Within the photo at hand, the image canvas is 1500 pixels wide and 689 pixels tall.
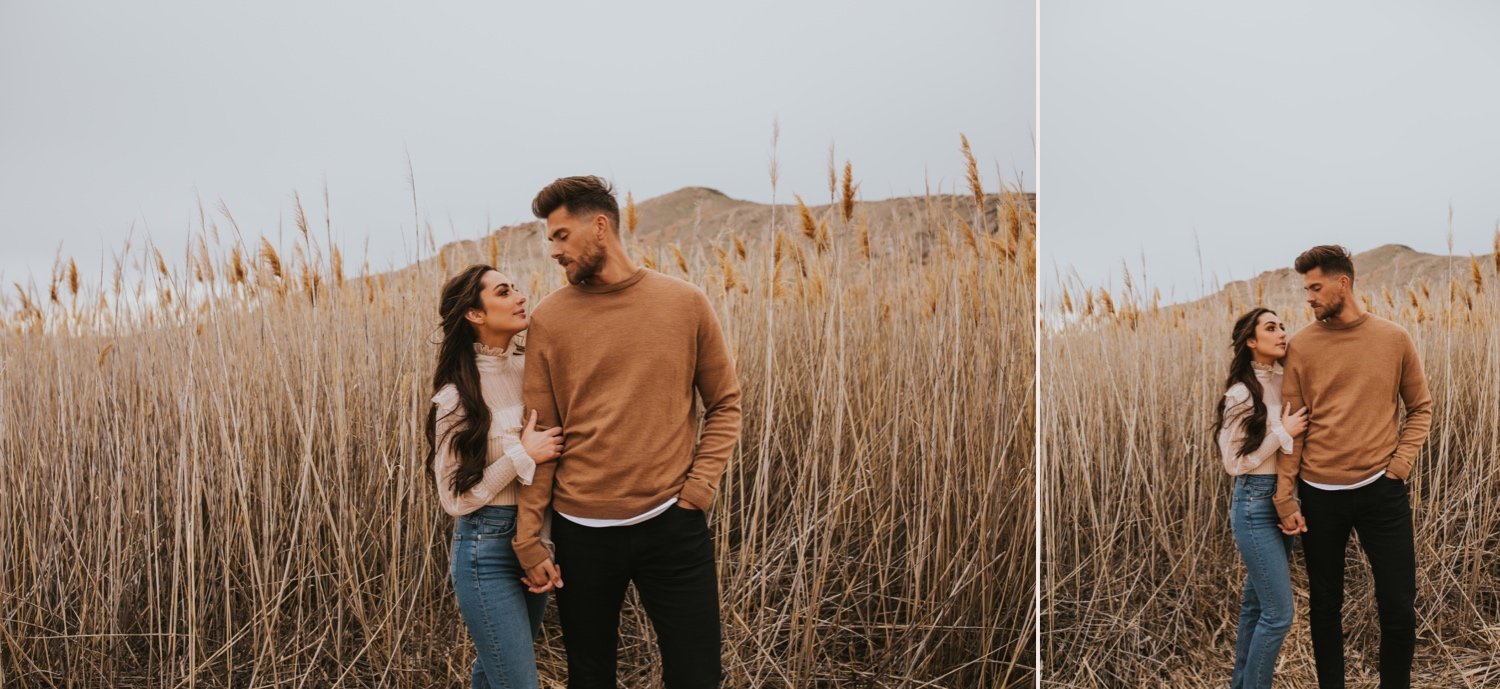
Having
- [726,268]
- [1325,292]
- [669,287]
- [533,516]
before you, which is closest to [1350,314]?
[1325,292]

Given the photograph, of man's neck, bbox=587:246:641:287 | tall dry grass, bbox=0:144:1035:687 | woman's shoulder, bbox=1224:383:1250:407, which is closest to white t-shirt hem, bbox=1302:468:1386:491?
woman's shoulder, bbox=1224:383:1250:407

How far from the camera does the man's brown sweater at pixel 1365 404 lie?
6.31ft

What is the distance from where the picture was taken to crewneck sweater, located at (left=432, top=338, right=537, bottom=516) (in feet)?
4.96

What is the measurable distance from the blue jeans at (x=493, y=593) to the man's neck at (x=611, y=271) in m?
0.43

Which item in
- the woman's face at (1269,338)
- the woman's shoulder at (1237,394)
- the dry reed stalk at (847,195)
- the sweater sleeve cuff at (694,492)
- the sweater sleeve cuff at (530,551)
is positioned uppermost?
the dry reed stalk at (847,195)

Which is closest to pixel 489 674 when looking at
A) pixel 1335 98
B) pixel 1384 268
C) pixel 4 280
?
pixel 4 280

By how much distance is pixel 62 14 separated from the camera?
187 centimetres

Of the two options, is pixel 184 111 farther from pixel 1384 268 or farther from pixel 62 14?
pixel 1384 268

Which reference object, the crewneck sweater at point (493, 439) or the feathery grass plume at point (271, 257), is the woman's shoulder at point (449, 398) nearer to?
the crewneck sweater at point (493, 439)

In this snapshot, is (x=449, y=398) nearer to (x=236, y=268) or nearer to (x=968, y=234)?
(x=236, y=268)

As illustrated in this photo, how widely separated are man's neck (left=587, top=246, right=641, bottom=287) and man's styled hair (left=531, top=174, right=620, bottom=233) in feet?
0.16

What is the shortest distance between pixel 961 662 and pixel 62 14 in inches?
98.3

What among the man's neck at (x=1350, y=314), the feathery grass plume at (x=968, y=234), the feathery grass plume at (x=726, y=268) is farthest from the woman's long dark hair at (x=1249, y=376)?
the feathery grass plume at (x=726, y=268)

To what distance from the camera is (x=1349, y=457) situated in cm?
193
